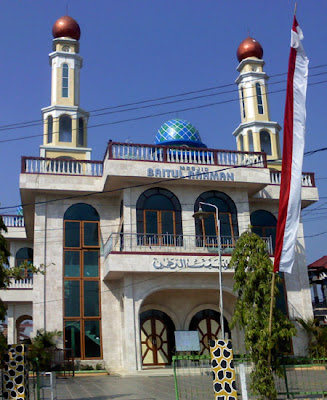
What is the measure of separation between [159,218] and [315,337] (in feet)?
27.6

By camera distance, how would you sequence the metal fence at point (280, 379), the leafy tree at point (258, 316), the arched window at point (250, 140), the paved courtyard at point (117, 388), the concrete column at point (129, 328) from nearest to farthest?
the leafy tree at point (258, 316)
the metal fence at point (280, 379)
the paved courtyard at point (117, 388)
the concrete column at point (129, 328)
the arched window at point (250, 140)

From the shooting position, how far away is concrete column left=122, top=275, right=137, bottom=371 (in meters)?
18.8

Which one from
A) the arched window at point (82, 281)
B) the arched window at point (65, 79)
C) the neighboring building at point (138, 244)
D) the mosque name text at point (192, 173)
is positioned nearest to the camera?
the neighboring building at point (138, 244)

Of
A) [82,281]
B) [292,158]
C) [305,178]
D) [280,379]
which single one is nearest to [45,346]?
[82,281]

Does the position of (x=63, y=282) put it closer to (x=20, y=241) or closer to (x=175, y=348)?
(x=175, y=348)

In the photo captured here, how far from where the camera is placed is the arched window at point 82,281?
20625mm

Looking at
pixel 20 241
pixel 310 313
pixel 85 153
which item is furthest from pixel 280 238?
pixel 20 241

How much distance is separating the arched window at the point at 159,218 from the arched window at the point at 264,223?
4523 millimetres

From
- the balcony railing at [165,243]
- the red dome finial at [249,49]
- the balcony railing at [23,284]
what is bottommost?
the balcony railing at [23,284]

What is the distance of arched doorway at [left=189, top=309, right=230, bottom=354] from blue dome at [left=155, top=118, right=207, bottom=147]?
8.95 m

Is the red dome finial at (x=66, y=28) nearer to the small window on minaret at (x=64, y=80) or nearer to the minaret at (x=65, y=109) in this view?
the minaret at (x=65, y=109)

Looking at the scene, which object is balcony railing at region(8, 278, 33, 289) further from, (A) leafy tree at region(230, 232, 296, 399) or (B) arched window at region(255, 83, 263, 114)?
(A) leafy tree at region(230, 232, 296, 399)

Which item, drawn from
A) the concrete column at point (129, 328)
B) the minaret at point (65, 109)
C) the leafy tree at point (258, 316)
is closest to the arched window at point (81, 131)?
the minaret at point (65, 109)

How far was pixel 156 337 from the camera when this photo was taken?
855 inches
